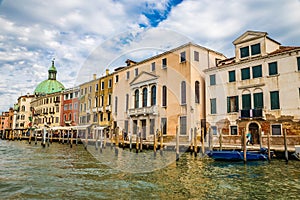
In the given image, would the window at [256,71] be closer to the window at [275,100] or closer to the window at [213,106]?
the window at [275,100]

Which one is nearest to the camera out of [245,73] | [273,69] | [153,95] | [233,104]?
[273,69]

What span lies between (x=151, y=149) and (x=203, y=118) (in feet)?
18.2

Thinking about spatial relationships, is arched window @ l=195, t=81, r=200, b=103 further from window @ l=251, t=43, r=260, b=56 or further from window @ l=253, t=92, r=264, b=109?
window @ l=251, t=43, r=260, b=56

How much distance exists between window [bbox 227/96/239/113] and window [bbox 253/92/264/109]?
1.44 metres

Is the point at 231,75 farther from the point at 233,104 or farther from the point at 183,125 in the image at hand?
the point at 183,125

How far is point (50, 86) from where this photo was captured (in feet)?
193

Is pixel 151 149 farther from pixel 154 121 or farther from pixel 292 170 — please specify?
pixel 292 170

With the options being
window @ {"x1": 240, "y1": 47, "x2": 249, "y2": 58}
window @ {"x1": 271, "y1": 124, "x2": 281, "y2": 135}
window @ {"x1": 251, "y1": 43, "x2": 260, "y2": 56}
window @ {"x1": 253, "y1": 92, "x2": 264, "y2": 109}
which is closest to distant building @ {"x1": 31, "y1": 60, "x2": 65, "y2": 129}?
window @ {"x1": 240, "y1": 47, "x2": 249, "y2": 58}

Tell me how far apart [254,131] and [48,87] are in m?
50.3

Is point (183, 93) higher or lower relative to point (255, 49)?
lower

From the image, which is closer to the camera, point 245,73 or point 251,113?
point 251,113

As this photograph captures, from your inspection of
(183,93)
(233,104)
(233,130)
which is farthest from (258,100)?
(183,93)

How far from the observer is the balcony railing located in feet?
61.1

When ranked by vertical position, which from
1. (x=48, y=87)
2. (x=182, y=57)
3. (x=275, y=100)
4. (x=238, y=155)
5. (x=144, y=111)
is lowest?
(x=238, y=155)
